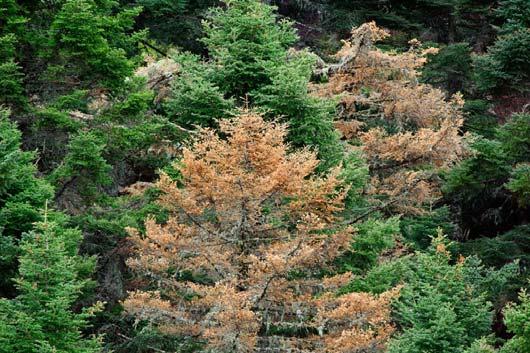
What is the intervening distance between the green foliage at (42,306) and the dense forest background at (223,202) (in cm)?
3

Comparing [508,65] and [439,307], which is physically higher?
[508,65]

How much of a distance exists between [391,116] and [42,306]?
46.2ft

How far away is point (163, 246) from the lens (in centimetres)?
1315

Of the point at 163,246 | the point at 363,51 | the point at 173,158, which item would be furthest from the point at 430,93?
the point at 163,246

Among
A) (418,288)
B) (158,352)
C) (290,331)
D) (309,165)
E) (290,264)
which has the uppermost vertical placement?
(309,165)

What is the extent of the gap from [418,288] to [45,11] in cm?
904

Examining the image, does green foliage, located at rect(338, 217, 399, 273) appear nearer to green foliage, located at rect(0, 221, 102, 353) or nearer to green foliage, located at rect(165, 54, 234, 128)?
green foliage, located at rect(165, 54, 234, 128)

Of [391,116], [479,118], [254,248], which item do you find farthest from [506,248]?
[254,248]

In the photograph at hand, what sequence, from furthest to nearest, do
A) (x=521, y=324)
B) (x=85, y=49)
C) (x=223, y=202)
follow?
(x=85, y=49)
(x=223, y=202)
(x=521, y=324)

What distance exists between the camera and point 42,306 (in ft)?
35.1

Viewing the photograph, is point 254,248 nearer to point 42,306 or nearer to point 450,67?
point 42,306

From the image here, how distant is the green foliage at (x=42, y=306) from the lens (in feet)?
34.0

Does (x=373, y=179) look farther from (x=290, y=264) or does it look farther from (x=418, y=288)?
(x=290, y=264)

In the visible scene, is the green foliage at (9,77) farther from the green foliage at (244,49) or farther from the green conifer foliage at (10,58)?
the green foliage at (244,49)
